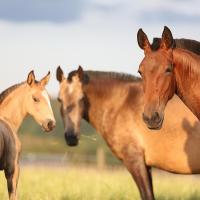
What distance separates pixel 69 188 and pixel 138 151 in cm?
A: 390

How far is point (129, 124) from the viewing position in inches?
332

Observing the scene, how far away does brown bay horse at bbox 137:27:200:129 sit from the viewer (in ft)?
19.5

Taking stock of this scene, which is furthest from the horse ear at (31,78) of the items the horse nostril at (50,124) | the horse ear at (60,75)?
the horse ear at (60,75)

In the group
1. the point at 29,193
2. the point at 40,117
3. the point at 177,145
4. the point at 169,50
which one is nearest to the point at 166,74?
the point at 169,50

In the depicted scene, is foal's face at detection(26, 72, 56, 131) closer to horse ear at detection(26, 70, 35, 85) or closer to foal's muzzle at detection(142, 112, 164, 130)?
horse ear at detection(26, 70, 35, 85)

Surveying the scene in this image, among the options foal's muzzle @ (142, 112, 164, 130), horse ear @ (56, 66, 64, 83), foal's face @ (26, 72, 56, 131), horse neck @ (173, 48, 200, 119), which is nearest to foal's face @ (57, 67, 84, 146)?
horse ear @ (56, 66, 64, 83)

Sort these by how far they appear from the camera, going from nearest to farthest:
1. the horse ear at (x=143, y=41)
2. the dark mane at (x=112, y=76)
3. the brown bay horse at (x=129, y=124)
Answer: the horse ear at (x=143, y=41), the brown bay horse at (x=129, y=124), the dark mane at (x=112, y=76)

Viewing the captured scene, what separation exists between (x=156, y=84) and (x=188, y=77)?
54cm

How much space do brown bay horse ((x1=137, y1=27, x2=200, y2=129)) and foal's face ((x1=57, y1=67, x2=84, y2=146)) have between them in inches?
94.1

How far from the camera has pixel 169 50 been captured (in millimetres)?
6219

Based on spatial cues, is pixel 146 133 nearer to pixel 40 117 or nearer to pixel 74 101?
pixel 74 101

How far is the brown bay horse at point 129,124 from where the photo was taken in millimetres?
8172

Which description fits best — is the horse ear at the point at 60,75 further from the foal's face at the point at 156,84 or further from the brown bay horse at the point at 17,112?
the foal's face at the point at 156,84

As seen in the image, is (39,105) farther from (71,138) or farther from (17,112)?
(71,138)
